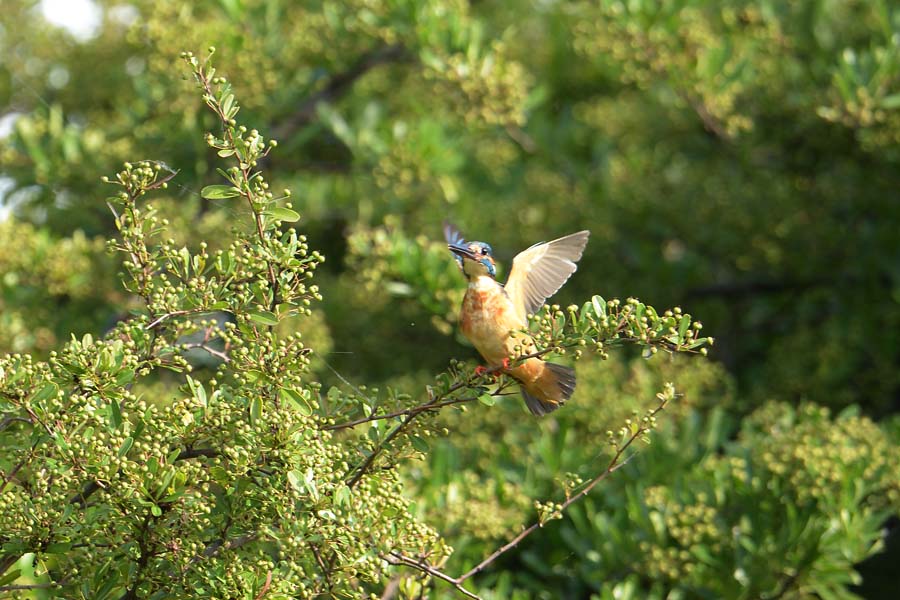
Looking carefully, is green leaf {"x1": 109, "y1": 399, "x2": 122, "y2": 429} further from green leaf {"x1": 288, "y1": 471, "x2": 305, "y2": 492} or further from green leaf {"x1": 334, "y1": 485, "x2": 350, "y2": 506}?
green leaf {"x1": 334, "y1": 485, "x2": 350, "y2": 506}

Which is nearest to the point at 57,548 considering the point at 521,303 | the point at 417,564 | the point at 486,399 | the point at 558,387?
the point at 417,564

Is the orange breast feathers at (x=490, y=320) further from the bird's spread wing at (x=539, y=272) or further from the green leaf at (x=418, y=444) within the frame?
the green leaf at (x=418, y=444)

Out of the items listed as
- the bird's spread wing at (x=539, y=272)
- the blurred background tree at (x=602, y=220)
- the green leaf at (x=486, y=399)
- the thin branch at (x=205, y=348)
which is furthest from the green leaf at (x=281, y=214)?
the blurred background tree at (x=602, y=220)

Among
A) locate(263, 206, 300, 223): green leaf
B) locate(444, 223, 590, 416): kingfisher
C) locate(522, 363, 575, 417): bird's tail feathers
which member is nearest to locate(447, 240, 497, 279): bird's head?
locate(444, 223, 590, 416): kingfisher

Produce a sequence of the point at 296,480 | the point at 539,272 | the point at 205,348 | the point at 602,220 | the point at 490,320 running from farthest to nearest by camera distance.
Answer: the point at 602,220, the point at 539,272, the point at 490,320, the point at 205,348, the point at 296,480

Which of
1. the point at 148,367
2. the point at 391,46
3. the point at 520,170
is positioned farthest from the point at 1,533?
the point at 520,170

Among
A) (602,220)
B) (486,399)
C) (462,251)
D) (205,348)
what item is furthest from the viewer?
(602,220)

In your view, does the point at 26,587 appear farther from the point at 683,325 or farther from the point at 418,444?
the point at 683,325
